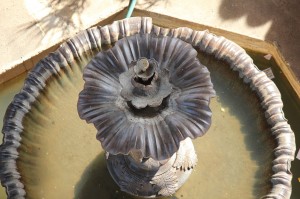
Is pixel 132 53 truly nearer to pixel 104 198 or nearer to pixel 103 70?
pixel 103 70

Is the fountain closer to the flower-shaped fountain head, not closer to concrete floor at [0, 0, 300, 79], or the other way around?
the flower-shaped fountain head

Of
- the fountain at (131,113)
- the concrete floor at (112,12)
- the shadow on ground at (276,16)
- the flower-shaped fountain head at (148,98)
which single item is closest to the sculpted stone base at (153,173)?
the fountain at (131,113)

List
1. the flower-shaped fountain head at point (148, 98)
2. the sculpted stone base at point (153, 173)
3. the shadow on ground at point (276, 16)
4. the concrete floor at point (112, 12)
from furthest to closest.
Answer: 1. the shadow on ground at point (276, 16)
2. the concrete floor at point (112, 12)
3. the sculpted stone base at point (153, 173)
4. the flower-shaped fountain head at point (148, 98)

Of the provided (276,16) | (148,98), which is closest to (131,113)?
(148,98)

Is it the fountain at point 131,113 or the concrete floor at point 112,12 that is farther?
the concrete floor at point 112,12

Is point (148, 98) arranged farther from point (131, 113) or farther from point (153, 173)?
point (153, 173)

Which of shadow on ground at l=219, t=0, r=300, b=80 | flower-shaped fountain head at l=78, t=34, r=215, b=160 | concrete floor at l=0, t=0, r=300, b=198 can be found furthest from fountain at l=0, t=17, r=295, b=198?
shadow on ground at l=219, t=0, r=300, b=80

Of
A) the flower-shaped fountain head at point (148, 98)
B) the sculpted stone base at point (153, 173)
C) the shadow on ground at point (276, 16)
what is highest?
the flower-shaped fountain head at point (148, 98)

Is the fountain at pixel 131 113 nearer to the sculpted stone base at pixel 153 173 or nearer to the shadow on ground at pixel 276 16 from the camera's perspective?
the sculpted stone base at pixel 153 173
